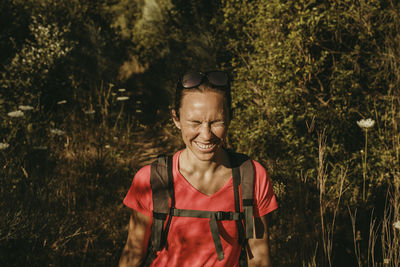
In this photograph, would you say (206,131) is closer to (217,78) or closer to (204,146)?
(204,146)

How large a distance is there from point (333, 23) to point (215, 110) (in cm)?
316

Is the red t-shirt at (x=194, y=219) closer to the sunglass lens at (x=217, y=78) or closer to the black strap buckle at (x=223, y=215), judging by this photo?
the black strap buckle at (x=223, y=215)

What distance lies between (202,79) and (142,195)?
23.1 inches

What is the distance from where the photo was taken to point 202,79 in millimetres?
1459

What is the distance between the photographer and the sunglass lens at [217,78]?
1451mm

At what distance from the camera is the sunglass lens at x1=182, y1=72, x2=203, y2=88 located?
1.46 meters

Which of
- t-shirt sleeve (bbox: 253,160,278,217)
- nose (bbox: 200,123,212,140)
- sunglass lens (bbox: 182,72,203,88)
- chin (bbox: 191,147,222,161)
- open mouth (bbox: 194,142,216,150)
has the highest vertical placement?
sunglass lens (bbox: 182,72,203,88)

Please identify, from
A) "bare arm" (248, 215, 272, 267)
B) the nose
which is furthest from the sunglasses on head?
"bare arm" (248, 215, 272, 267)

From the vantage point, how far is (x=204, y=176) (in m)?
1.57

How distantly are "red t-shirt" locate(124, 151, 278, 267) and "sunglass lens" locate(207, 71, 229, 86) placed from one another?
1.45 ft

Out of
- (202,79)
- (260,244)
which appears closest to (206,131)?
(202,79)

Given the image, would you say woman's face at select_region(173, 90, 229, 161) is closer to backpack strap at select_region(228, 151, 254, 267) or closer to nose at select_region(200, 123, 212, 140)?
nose at select_region(200, 123, 212, 140)

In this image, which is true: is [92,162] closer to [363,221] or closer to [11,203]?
[11,203]

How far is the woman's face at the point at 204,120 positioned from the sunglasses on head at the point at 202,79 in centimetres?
4
